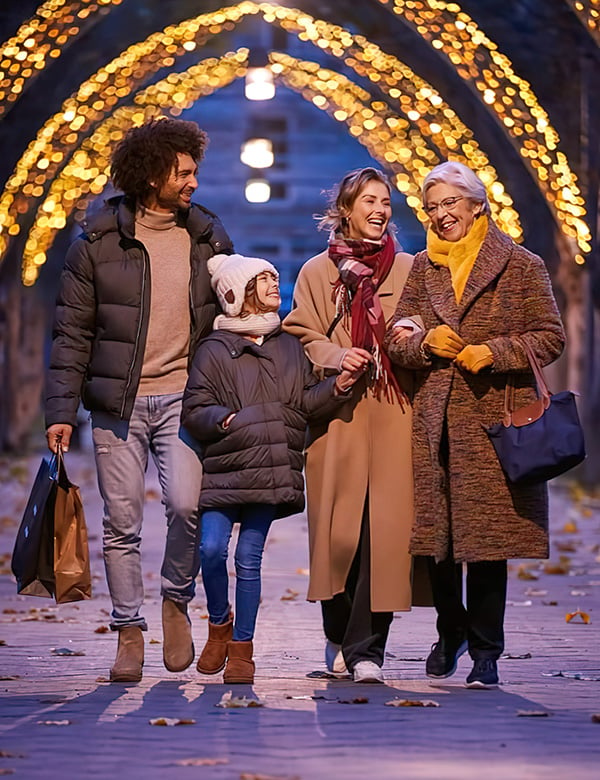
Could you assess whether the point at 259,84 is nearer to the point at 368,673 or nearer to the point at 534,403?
the point at 534,403

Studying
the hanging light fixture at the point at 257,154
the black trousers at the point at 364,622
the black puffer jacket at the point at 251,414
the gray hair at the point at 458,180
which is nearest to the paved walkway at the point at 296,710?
the black trousers at the point at 364,622

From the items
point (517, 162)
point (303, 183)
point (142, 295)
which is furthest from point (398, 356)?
point (303, 183)

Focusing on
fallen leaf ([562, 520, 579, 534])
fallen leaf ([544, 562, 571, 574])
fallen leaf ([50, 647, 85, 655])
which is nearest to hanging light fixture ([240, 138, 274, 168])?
fallen leaf ([562, 520, 579, 534])

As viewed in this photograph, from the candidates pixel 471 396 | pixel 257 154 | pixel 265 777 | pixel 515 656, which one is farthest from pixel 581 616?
pixel 257 154

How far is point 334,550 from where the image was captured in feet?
24.1

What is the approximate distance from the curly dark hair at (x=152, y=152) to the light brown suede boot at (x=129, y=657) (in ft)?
5.97

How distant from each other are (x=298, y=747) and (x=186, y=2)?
17067 millimetres

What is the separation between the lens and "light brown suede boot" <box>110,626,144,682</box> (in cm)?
727

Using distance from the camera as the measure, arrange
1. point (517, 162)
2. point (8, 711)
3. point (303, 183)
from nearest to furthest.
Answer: point (8, 711) → point (517, 162) → point (303, 183)

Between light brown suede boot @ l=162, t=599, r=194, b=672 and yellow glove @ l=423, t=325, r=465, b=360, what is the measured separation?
1514mm

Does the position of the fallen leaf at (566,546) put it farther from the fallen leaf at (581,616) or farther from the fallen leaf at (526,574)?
the fallen leaf at (581,616)

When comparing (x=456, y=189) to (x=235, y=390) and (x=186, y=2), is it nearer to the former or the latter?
(x=235, y=390)

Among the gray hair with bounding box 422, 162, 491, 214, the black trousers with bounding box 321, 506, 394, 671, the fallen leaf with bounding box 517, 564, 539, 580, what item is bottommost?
the black trousers with bounding box 321, 506, 394, 671

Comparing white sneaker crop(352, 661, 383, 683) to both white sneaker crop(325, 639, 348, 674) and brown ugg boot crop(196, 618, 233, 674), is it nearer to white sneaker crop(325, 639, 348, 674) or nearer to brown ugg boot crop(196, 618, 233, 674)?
white sneaker crop(325, 639, 348, 674)
